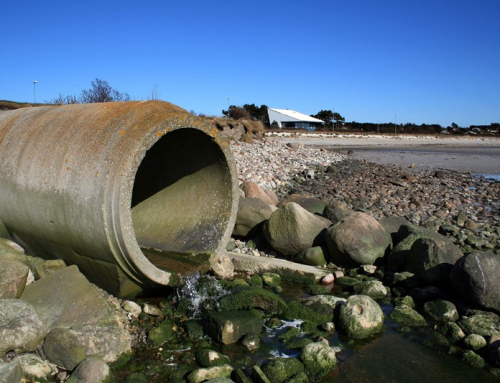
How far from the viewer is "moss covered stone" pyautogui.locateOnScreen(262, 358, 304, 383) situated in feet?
14.2

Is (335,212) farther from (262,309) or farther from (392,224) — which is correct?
(262,309)

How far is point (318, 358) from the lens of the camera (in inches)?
180

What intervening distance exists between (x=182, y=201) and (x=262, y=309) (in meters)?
2.19

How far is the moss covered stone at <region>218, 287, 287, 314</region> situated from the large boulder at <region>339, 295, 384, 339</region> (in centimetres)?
75

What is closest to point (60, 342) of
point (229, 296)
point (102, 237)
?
point (102, 237)

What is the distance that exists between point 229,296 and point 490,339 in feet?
8.98

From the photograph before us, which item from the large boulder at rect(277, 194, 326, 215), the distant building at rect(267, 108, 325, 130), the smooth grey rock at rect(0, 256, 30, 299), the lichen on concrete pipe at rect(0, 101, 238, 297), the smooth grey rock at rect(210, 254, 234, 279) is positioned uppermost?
the distant building at rect(267, 108, 325, 130)

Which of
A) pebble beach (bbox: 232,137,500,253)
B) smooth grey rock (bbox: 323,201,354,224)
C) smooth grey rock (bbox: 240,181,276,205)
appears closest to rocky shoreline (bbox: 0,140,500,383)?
smooth grey rock (bbox: 323,201,354,224)

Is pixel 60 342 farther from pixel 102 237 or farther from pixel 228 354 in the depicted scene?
pixel 228 354

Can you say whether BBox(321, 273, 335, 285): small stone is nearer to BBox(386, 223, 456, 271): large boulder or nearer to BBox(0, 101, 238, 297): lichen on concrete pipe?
BBox(386, 223, 456, 271): large boulder

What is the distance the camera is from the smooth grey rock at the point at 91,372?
4.06m

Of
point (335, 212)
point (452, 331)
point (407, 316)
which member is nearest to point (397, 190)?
point (335, 212)

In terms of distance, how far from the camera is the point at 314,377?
4387 mm

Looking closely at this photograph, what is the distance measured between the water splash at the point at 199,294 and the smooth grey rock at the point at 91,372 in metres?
1.47
